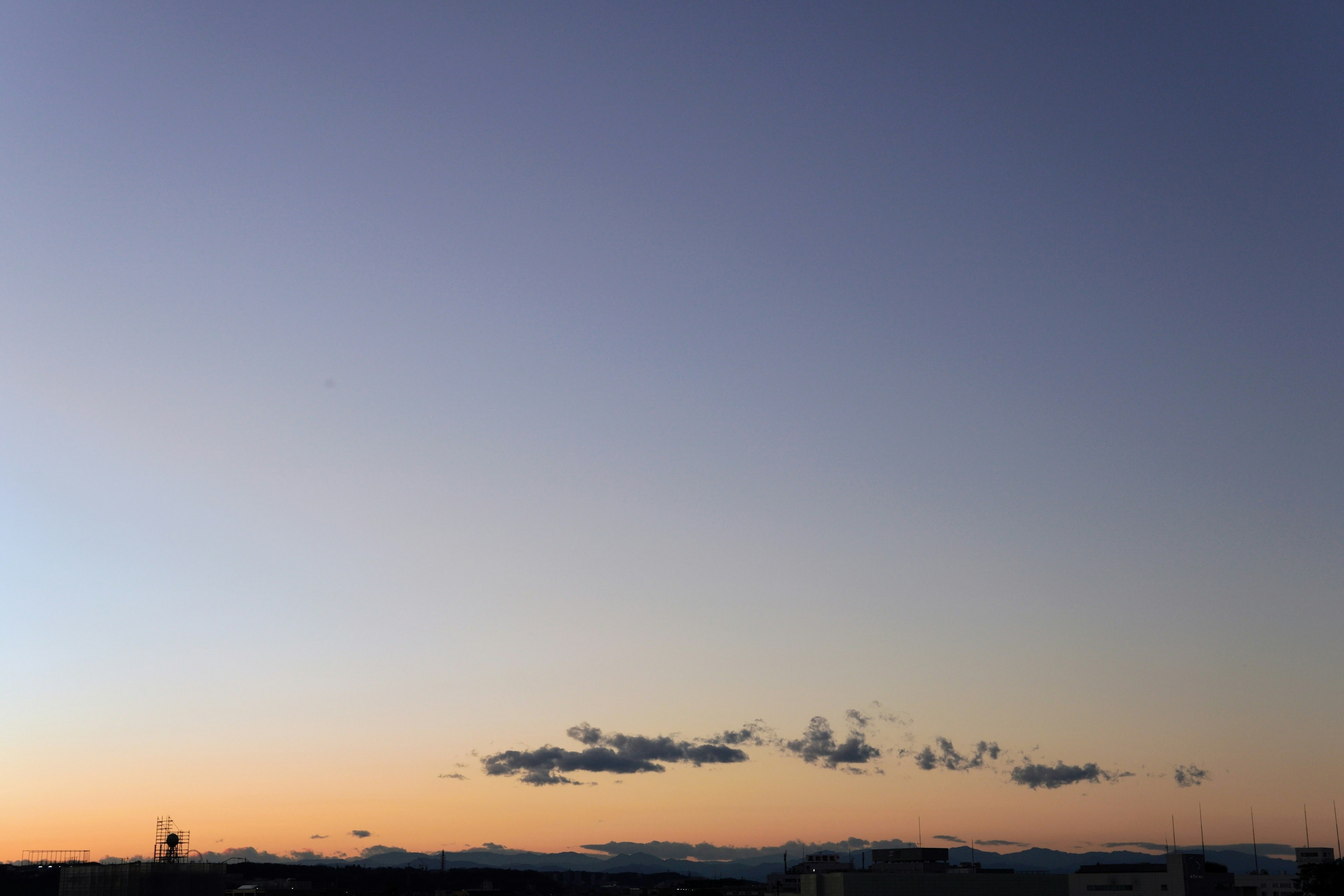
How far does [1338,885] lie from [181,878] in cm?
18041

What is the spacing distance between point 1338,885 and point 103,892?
18759 cm

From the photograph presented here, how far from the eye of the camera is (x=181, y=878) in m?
126

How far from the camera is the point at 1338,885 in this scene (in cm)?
19975

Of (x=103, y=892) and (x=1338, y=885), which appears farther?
(x=1338, y=885)

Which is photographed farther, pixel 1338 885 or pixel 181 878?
pixel 1338 885

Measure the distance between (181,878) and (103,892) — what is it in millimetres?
7586

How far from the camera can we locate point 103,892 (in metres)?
124

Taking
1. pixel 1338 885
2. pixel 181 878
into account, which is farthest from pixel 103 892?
pixel 1338 885

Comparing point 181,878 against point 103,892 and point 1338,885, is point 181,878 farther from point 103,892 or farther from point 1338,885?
point 1338,885
